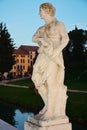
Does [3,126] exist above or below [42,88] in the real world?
below

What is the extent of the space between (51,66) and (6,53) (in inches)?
1909

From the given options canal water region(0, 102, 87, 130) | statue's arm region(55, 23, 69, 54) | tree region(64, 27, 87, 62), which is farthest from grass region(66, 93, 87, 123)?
tree region(64, 27, 87, 62)

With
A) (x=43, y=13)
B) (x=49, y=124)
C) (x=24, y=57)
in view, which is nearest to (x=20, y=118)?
(x=49, y=124)

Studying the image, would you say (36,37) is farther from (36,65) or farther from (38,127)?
(38,127)

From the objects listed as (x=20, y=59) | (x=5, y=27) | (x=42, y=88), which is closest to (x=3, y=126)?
(x=42, y=88)

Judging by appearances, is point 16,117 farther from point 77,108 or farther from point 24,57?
→ point 24,57

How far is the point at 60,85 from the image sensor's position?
6.30 m

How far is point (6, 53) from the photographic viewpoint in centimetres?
5428

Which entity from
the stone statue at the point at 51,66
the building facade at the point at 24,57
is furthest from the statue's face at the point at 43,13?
the building facade at the point at 24,57

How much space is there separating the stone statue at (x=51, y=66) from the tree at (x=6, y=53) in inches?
1853

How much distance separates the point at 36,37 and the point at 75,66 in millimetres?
45941

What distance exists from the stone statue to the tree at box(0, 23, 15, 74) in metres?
47.1

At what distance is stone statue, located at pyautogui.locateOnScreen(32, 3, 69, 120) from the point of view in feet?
20.3

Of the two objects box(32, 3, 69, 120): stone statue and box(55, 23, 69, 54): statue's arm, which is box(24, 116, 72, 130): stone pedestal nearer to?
box(32, 3, 69, 120): stone statue
